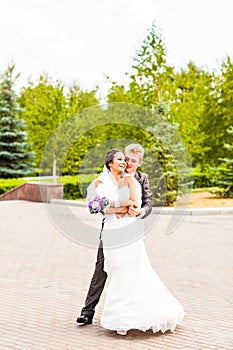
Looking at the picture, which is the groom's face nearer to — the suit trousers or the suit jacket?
the suit jacket

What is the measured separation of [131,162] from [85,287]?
2571mm

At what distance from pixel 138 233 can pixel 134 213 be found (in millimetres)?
217

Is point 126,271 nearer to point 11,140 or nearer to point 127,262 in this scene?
point 127,262

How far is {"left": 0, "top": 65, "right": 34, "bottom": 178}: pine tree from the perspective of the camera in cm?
2895

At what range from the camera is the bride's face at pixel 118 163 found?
5543mm

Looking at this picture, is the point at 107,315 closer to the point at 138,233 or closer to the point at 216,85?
the point at 138,233

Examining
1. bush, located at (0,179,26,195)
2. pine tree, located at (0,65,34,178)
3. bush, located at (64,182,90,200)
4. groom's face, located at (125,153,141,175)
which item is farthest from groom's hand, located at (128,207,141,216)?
pine tree, located at (0,65,34,178)

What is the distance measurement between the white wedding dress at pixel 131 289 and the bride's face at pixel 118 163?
153mm

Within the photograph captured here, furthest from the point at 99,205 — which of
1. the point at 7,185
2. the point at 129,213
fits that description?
the point at 7,185

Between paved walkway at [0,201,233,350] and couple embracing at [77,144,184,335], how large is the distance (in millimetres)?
158

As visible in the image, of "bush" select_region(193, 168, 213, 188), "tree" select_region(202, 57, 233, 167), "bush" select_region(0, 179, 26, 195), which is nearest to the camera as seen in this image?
"tree" select_region(202, 57, 233, 167)

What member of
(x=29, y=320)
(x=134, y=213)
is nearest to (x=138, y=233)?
(x=134, y=213)

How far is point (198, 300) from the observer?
6961mm

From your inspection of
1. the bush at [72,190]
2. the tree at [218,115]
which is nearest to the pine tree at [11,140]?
the bush at [72,190]
